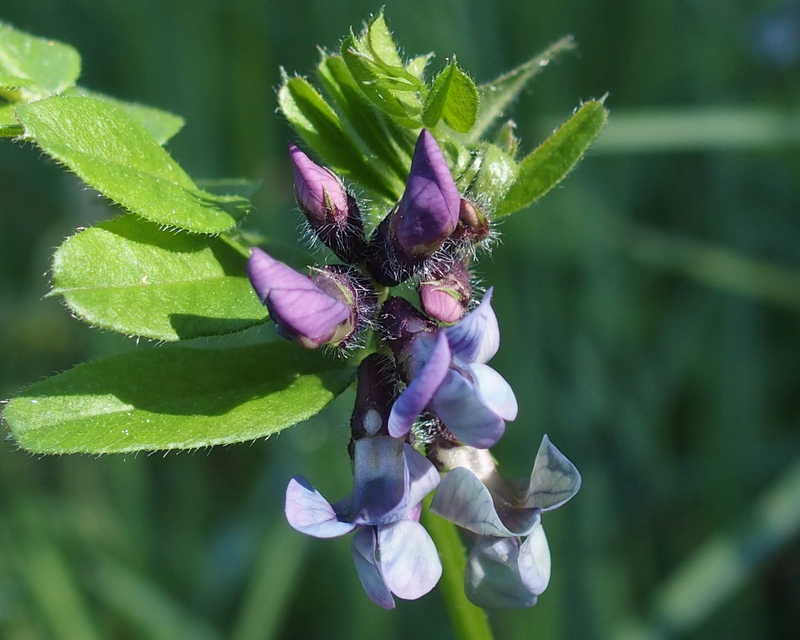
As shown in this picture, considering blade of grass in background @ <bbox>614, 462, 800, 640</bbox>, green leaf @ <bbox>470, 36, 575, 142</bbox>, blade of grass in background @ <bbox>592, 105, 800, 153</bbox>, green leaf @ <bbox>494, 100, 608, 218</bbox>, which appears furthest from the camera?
blade of grass in background @ <bbox>592, 105, 800, 153</bbox>

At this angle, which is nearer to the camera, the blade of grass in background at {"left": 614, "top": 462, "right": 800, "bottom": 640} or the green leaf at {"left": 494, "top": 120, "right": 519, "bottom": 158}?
the green leaf at {"left": 494, "top": 120, "right": 519, "bottom": 158}

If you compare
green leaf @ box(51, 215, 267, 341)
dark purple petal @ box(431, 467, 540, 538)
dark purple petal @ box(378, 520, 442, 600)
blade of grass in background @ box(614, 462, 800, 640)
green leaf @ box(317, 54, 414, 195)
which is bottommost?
blade of grass in background @ box(614, 462, 800, 640)

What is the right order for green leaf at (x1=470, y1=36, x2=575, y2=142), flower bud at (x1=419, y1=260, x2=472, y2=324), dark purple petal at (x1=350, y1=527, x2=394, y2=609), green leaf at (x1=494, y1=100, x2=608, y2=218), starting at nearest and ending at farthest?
1. dark purple petal at (x1=350, y1=527, x2=394, y2=609)
2. flower bud at (x1=419, y1=260, x2=472, y2=324)
3. green leaf at (x1=494, y1=100, x2=608, y2=218)
4. green leaf at (x1=470, y1=36, x2=575, y2=142)

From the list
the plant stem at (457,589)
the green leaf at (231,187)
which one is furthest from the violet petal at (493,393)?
the green leaf at (231,187)

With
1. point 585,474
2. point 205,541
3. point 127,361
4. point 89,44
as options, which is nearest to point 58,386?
point 127,361

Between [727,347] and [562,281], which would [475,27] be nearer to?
[562,281]

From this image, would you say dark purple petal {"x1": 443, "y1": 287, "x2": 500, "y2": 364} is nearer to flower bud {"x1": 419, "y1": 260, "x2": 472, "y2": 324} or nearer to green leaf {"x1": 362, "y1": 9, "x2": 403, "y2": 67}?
flower bud {"x1": 419, "y1": 260, "x2": 472, "y2": 324}

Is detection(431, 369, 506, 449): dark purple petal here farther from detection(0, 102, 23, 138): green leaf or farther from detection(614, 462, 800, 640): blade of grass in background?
detection(614, 462, 800, 640): blade of grass in background

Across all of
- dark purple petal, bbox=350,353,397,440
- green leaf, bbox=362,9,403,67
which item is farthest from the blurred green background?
green leaf, bbox=362,9,403,67

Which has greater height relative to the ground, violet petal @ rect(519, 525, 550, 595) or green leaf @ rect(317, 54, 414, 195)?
green leaf @ rect(317, 54, 414, 195)
